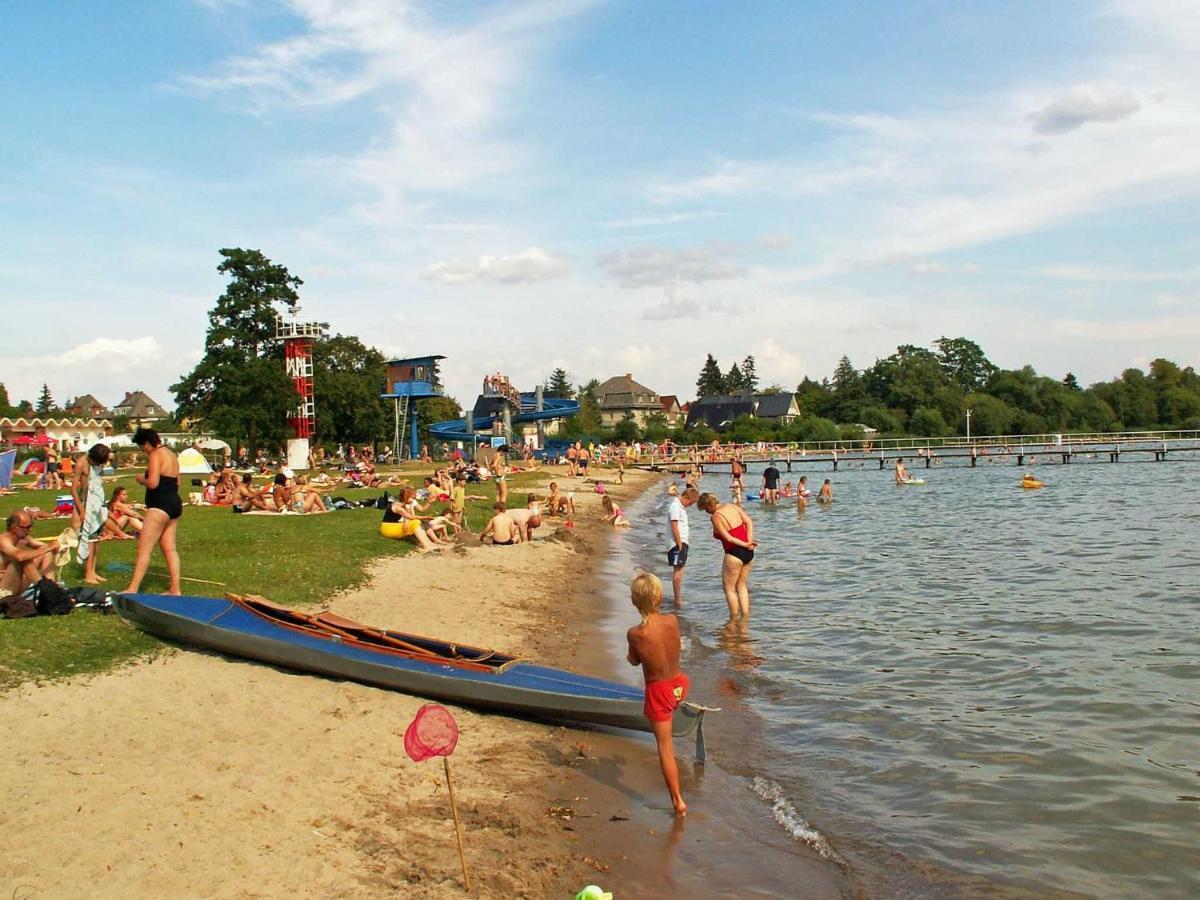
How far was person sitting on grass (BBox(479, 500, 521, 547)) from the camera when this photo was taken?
1923 centimetres

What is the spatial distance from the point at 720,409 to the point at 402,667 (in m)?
111

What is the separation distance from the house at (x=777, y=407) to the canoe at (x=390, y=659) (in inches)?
4117

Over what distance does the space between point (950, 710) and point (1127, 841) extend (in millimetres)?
2928

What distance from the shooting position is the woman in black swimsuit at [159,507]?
9.75 metres

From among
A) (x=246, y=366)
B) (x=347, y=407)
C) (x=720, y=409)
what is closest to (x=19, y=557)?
(x=246, y=366)

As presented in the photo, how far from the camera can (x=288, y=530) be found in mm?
17156

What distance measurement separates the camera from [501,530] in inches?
760

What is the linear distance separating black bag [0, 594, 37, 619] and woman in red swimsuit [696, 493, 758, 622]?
310 inches

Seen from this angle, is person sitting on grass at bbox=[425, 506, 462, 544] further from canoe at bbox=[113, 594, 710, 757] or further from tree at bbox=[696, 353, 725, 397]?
tree at bbox=[696, 353, 725, 397]

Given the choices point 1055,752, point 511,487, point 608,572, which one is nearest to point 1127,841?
point 1055,752

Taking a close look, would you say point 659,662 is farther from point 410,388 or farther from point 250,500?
point 410,388

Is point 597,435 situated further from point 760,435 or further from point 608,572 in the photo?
point 608,572

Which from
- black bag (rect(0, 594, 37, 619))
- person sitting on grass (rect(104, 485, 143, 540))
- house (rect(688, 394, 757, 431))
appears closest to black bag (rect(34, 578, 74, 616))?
black bag (rect(0, 594, 37, 619))

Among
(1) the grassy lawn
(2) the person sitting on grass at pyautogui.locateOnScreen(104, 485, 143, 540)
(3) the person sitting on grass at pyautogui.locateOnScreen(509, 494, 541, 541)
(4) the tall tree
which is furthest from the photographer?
(4) the tall tree
